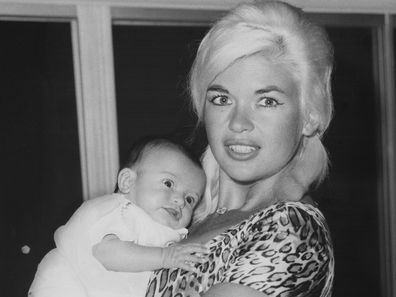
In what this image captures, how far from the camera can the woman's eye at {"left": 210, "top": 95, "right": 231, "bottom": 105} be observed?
4.62ft

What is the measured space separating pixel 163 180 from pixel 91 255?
218 millimetres

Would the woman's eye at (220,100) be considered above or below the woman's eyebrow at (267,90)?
below

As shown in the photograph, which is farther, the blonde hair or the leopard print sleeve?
the blonde hair

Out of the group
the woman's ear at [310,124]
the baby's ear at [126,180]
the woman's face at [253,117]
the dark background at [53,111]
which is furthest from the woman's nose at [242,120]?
the dark background at [53,111]

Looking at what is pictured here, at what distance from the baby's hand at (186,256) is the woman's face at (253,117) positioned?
0.72 feet

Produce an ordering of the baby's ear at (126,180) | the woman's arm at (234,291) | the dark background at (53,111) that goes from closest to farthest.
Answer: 1. the woman's arm at (234,291)
2. the baby's ear at (126,180)
3. the dark background at (53,111)

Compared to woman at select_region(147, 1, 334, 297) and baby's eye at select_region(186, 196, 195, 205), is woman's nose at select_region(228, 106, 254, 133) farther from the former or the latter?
baby's eye at select_region(186, 196, 195, 205)

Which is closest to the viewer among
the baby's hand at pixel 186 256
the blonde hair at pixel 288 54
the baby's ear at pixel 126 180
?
the baby's hand at pixel 186 256

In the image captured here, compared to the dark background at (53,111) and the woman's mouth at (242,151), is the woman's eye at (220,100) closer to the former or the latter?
the woman's mouth at (242,151)

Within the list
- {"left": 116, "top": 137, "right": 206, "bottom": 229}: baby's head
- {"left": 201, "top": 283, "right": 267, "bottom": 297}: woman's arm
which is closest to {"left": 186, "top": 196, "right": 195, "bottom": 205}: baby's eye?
{"left": 116, "top": 137, "right": 206, "bottom": 229}: baby's head

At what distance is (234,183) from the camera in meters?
1.63

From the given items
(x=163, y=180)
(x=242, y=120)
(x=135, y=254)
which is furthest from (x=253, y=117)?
(x=135, y=254)

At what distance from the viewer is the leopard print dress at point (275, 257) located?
113 cm

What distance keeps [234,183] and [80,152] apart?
120cm
